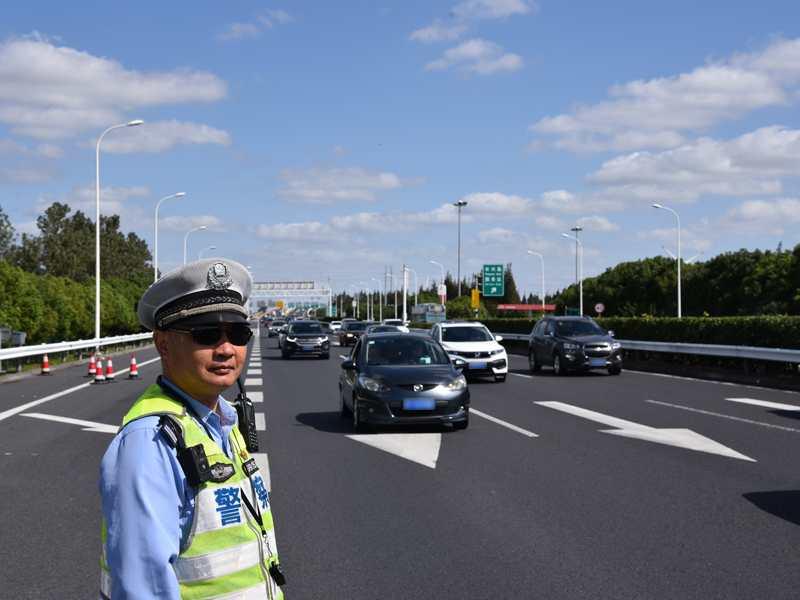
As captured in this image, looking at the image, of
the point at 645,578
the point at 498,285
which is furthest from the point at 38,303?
the point at 498,285

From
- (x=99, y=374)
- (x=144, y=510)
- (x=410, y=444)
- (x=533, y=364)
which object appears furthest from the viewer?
(x=533, y=364)

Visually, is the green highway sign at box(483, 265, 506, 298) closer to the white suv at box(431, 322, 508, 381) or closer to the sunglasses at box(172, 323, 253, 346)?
the white suv at box(431, 322, 508, 381)

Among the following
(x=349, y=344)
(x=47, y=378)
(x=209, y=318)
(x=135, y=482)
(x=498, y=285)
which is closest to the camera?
(x=135, y=482)

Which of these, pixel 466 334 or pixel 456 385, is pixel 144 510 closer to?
pixel 456 385

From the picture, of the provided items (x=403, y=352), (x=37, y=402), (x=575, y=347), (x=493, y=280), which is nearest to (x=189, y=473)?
(x=403, y=352)

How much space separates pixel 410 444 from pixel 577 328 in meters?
15.9

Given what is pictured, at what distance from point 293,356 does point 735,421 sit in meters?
A: 29.4

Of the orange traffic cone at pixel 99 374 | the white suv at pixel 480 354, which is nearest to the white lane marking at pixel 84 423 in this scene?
the orange traffic cone at pixel 99 374

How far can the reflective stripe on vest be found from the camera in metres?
2.20

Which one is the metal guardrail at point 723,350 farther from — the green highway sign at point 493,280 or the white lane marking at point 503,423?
the green highway sign at point 493,280

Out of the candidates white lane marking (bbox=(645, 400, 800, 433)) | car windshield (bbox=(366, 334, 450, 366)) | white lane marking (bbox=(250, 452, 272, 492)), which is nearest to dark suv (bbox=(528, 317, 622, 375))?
white lane marking (bbox=(645, 400, 800, 433))

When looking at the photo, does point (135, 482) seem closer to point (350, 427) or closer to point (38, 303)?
point (350, 427)

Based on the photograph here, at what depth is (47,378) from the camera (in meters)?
25.8

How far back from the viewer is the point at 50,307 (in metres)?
39.7
